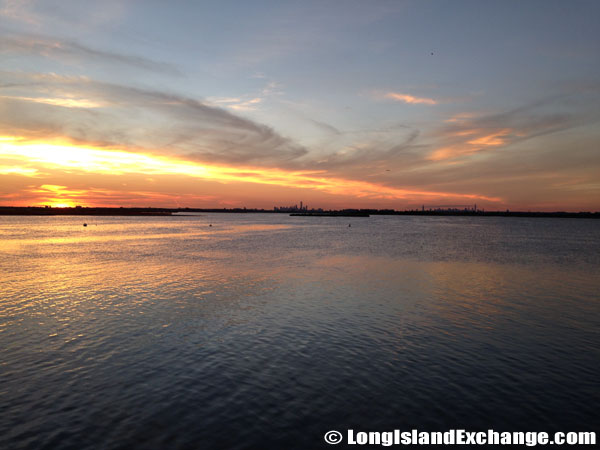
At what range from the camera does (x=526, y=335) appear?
19.7 m

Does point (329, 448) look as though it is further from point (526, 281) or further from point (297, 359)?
point (526, 281)

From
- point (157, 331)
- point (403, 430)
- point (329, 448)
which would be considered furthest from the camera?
point (157, 331)

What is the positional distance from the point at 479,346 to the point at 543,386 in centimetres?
421

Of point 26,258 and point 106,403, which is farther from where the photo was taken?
point 26,258

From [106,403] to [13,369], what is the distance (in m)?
5.66

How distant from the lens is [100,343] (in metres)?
17.5

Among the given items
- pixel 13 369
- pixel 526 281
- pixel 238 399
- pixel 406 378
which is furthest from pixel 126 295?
pixel 526 281

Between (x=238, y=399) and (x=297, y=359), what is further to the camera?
(x=297, y=359)

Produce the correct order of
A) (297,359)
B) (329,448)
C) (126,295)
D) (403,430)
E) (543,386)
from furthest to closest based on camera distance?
(126,295) < (297,359) < (543,386) < (403,430) < (329,448)

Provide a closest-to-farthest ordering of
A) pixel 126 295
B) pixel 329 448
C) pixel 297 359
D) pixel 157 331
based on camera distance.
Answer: pixel 329 448
pixel 297 359
pixel 157 331
pixel 126 295

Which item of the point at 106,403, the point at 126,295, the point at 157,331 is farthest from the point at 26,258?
the point at 106,403

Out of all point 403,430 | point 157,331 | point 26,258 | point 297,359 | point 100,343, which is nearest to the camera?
point 403,430

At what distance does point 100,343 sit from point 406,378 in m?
14.6

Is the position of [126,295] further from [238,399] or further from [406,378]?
[406,378]
